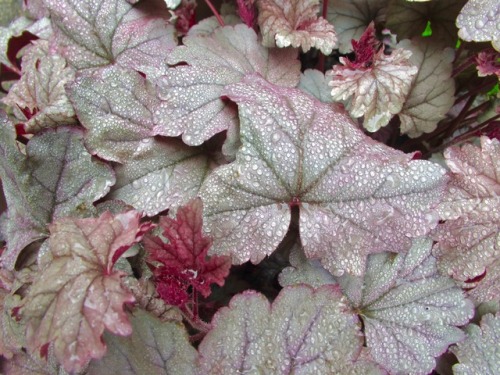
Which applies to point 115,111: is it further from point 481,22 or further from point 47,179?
point 481,22

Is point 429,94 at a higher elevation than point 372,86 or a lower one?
lower

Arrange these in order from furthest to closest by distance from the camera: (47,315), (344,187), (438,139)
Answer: (438,139) → (344,187) → (47,315)

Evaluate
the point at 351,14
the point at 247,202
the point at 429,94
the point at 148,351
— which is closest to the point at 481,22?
the point at 429,94

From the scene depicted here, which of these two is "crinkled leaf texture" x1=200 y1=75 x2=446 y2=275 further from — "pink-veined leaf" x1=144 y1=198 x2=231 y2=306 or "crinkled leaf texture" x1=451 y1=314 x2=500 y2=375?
"crinkled leaf texture" x1=451 y1=314 x2=500 y2=375

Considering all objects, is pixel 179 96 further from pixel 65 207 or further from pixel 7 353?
pixel 7 353

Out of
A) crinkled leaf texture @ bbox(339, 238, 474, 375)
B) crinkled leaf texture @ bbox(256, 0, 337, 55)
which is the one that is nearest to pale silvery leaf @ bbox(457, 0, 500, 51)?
crinkled leaf texture @ bbox(256, 0, 337, 55)

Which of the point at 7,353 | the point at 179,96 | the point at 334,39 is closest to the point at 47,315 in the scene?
the point at 7,353

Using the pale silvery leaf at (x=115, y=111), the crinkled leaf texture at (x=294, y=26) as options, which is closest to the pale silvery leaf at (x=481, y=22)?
the crinkled leaf texture at (x=294, y=26)
